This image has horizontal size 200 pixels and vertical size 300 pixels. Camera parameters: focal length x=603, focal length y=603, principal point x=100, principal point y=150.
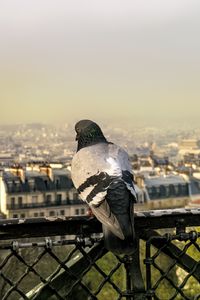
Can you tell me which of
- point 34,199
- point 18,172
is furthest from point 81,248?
point 18,172

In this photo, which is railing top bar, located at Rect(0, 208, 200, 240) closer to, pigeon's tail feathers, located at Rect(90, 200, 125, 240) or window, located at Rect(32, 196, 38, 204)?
pigeon's tail feathers, located at Rect(90, 200, 125, 240)

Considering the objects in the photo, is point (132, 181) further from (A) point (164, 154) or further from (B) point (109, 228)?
(A) point (164, 154)

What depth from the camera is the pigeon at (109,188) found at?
6.20 feet

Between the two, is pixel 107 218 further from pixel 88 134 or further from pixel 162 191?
pixel 162 191

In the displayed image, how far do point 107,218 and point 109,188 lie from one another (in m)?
0.17

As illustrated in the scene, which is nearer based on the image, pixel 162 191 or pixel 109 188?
pixel 109 188

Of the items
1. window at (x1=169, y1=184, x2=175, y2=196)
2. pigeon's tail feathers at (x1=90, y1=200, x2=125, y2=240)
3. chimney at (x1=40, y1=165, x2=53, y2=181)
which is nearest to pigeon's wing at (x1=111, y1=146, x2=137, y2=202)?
pigeon's tail feathers at (x1=90, y1=200, x2=125, y2=240)

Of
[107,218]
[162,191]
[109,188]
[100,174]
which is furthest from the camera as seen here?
[162,191]

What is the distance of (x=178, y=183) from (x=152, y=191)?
268 centimetres

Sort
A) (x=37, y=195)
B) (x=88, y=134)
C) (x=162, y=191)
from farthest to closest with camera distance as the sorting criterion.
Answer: (x=162, y=191)
(x=37, y=195)
(x=88, y=134)

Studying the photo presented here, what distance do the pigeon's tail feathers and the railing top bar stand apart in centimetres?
3

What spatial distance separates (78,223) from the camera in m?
1.96

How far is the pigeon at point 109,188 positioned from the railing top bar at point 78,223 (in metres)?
0.06

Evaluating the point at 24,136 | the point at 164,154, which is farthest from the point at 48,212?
the point at 164,154
